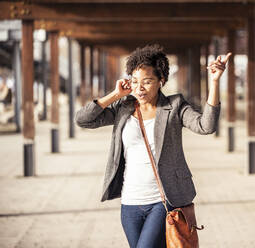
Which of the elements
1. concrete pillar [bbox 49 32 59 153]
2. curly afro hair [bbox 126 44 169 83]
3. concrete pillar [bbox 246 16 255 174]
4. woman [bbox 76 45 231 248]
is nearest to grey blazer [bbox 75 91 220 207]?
woman [bbox 76 45 231 248]

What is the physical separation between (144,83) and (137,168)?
0.48m

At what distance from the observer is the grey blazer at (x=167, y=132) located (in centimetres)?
316

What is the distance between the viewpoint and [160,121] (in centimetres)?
326

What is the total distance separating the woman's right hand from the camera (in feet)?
11.0

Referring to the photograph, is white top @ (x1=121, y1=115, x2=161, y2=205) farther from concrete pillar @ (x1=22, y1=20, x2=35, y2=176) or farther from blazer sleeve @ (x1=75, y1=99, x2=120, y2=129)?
concrete pillar @ (x1=22, y1=20, x2=35, y2=176)

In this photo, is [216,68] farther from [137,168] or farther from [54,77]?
[54,77]

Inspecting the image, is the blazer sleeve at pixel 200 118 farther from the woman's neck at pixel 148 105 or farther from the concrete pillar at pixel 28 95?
the concrete pillar at pixel 28 95

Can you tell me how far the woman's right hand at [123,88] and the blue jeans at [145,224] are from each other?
630 millimetres

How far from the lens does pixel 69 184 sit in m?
9.55

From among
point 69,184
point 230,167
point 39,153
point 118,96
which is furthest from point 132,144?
point 39,153

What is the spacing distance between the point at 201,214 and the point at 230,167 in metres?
4.09

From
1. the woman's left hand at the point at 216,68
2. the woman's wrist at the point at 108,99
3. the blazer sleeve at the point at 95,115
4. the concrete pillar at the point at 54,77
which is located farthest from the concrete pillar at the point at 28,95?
the woman's left hand at the point at 216,68

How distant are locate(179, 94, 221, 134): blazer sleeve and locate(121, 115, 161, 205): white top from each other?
0.18 m

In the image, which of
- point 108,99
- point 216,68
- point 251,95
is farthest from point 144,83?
point 251,95
